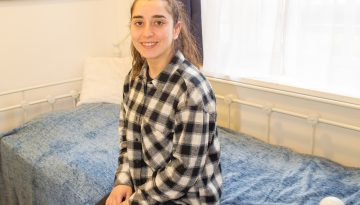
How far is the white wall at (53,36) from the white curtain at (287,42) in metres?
0.80

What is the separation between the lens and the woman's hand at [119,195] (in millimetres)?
1129

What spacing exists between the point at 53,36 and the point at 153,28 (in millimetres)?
1309

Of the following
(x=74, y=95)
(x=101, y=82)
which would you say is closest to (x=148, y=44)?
(x=101, y=82)

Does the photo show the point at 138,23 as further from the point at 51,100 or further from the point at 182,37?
the point at 51,100

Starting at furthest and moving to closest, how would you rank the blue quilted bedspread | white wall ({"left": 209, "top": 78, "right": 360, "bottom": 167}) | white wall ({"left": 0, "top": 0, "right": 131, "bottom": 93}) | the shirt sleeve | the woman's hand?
white wall ({"left": 0, "top": 0, "right": 131, "bottom": 93}), white wall ({"left": 209, "top": 78, "right": 360, "bottom": 167}), the blue quilted bedspread, the woman's hand, the shirt sleeve

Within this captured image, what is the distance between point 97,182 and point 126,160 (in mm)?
232

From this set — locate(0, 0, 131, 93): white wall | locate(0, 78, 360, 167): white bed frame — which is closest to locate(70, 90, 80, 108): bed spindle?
locate(0, 78, 360, 167): white bed frame

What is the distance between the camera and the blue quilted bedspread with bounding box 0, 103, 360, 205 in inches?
51.8

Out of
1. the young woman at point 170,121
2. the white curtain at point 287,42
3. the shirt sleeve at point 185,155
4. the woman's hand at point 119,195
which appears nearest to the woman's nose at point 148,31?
the young woman at point 170,121

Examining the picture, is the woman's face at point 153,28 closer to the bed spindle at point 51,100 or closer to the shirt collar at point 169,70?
the shirt collar at point 169,70

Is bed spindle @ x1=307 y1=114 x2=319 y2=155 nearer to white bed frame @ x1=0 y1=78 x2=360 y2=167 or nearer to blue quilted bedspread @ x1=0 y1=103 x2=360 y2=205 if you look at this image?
white bed frame @ x1=0 y1=78 x2=360 y2=167

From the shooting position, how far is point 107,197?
123cm

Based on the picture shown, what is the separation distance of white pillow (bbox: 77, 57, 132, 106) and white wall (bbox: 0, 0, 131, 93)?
13cm

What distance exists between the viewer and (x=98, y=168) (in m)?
1.47
